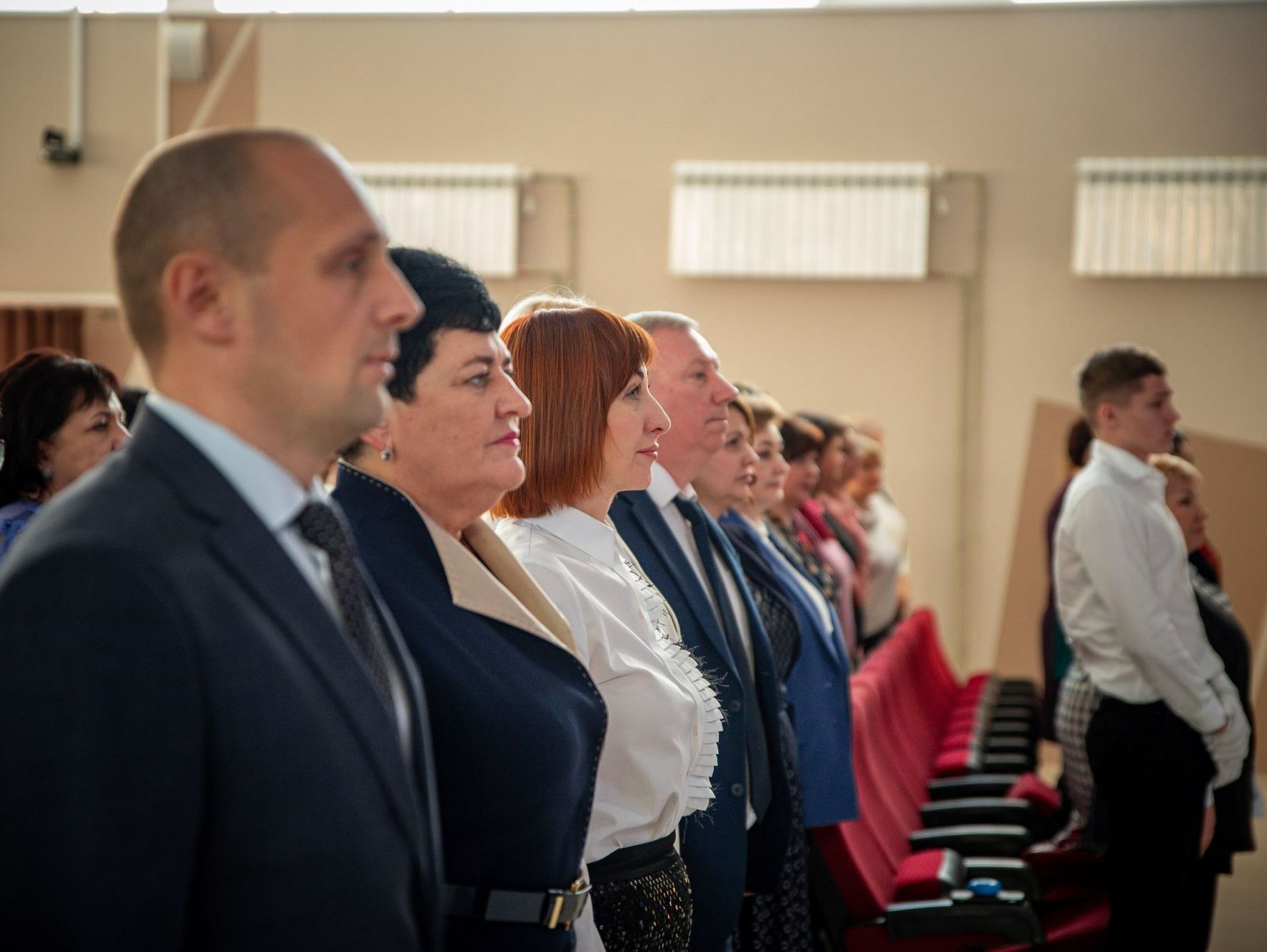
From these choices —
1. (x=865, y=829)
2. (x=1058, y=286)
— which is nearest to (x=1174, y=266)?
(x=1058, y=286)

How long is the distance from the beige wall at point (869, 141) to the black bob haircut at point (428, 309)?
601 centimetres

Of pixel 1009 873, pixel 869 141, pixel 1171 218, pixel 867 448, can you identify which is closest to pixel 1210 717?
pixel 1009 873

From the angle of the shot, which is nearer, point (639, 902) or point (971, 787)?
point (639, 902)

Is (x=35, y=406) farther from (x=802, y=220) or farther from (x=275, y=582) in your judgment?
(x=802, y=220)

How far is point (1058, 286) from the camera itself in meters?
7.43

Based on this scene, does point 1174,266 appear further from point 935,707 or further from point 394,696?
point 394,696

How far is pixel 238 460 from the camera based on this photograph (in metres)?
1.09

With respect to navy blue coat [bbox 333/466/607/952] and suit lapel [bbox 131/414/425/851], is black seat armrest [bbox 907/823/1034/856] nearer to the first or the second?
navy blue coat [bbox 333/466/607/952]

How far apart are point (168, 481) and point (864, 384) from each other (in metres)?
6.73

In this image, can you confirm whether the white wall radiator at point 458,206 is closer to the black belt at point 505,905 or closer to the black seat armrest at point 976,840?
the black seat armrest at point 976,840

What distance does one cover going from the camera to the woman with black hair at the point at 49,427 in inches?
109

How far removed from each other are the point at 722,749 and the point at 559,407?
71cm

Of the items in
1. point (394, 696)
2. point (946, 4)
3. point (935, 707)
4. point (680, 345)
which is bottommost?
point (935, 707)

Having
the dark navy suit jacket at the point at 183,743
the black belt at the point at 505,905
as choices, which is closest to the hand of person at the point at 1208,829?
the black belt at the point at 505,905
